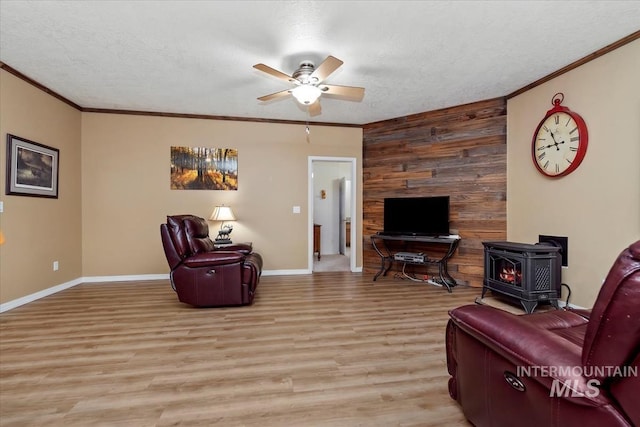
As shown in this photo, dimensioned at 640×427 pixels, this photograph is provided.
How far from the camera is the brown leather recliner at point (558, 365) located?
801 mm

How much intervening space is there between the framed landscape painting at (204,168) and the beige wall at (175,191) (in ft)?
0.32

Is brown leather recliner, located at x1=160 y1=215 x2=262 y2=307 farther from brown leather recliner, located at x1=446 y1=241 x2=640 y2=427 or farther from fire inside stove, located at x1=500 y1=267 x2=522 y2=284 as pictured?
fire inside stove, located at x1=500 y1=267 x2=522 y2=284

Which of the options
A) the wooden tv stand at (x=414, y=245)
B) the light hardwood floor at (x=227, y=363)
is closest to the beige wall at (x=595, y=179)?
the wooden tv stand at (x=414, y=245)

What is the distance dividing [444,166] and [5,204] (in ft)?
18.4

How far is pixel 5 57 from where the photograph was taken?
3.05m

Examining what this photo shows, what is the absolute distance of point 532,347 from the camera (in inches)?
41.2

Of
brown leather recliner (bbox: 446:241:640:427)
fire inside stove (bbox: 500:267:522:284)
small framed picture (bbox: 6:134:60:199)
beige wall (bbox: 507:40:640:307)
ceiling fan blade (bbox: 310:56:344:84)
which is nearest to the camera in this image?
brown leather recliner (bbox: 446:241:640:427)

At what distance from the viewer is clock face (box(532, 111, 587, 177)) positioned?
315 cm

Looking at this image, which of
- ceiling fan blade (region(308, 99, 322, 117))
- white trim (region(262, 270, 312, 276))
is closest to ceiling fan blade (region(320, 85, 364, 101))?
ceiling fan blade (region(308, 99, 322, 117))

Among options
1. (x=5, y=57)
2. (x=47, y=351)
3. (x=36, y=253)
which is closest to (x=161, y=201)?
(x=36, y=253)

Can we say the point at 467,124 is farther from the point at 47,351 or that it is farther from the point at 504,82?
the point at 47,351

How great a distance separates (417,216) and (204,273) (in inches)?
124

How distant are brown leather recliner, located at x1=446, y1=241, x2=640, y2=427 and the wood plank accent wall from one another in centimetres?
306

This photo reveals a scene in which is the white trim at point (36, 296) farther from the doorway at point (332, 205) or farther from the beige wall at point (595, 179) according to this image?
the beige wall at point (595, 179)
